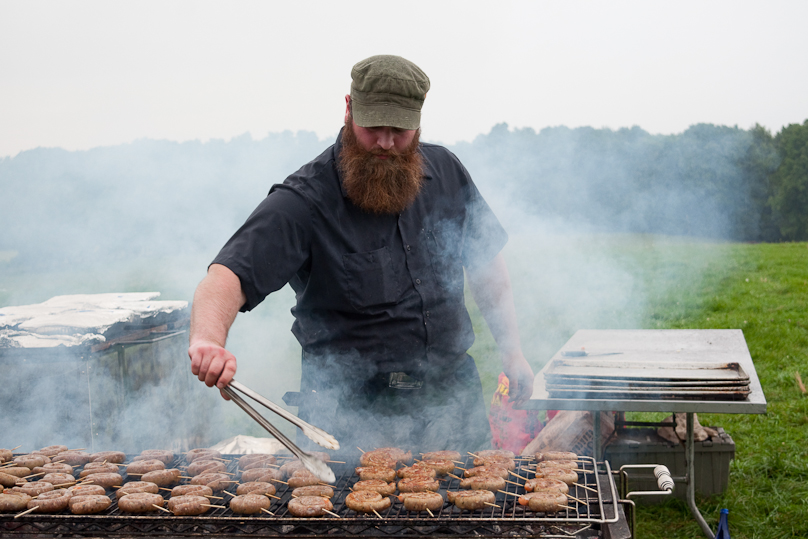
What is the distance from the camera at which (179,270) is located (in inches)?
240

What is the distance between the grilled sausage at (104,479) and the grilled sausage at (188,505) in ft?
1.43

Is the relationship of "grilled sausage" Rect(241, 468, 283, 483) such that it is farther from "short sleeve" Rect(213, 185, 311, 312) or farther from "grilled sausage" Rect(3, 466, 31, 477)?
"grilled sausage" Rect(3, 466, 31, 477)

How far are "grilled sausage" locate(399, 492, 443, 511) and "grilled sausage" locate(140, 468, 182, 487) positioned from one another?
1.02 m

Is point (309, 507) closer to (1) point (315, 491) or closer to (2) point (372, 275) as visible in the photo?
(1) point (315, 491)

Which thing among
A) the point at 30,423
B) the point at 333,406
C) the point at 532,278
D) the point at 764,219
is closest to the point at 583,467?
the point at 333,406

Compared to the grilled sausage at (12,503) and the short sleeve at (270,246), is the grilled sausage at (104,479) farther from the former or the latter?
the short sleeve at (270,246)

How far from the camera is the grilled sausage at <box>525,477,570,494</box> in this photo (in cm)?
212

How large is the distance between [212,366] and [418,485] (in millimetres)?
877

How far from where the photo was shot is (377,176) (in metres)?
2.60

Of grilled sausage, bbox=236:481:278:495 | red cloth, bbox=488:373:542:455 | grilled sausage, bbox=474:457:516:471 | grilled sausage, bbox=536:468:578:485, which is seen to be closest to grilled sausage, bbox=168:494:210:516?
grilled sausage, bbox=236:481:278:495

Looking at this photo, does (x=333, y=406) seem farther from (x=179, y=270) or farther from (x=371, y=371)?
(x=179, y=270)

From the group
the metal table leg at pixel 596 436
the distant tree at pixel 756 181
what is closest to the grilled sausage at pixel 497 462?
the metal table leg at pixel 596 436

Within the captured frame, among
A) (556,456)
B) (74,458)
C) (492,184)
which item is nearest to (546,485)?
(556,456)

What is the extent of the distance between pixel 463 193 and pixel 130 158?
12.6ft
